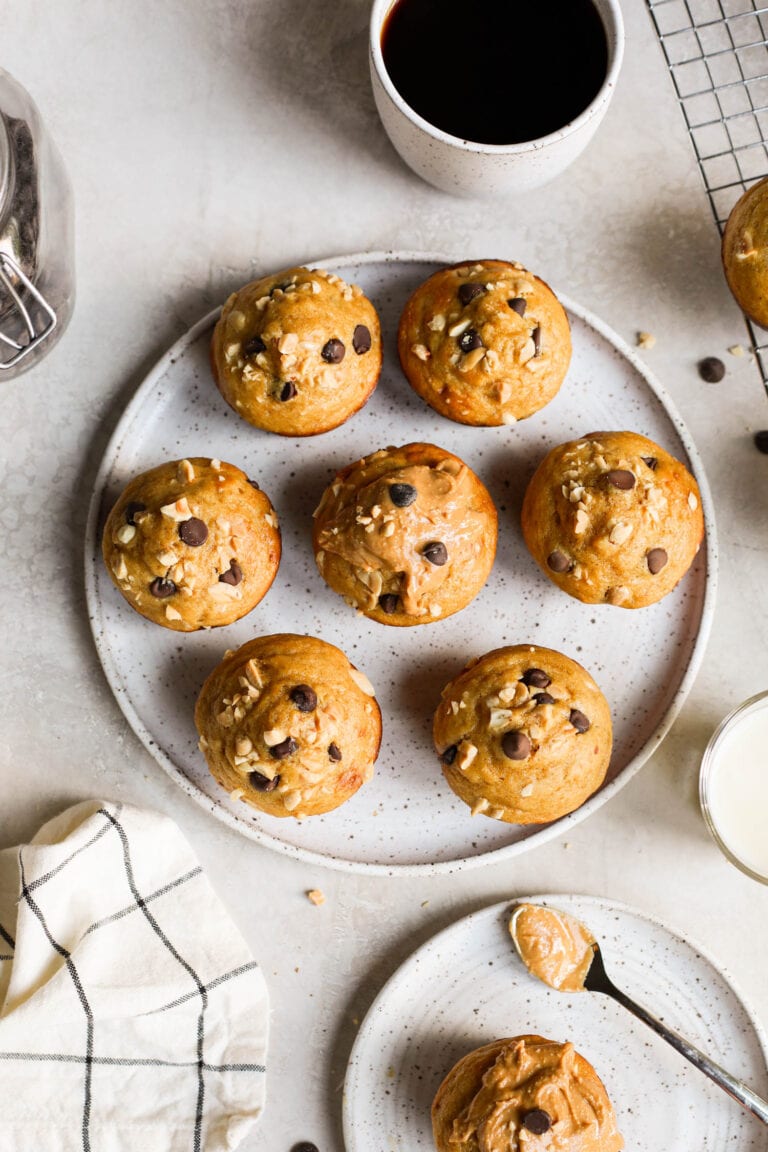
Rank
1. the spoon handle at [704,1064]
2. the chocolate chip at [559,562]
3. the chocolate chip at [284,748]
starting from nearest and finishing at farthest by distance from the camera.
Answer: the chocolate chip at [284,748] < the chocolate chip at [559,562] < the spoon handle at [704,1064]

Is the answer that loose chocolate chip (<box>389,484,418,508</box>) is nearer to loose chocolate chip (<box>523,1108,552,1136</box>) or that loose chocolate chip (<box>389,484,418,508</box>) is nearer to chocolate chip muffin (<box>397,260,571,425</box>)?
chocolate chip muffin (<box>397,260,571,425</box>)

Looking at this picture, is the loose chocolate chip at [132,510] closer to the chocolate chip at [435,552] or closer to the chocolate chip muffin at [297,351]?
the chocolate chip muffin at [297,351]

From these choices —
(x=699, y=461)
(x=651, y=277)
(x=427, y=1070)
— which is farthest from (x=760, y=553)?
(x=427, y=1070)

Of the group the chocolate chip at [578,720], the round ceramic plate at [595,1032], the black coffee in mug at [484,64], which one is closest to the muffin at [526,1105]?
the round ceramic plate at [595,1032]

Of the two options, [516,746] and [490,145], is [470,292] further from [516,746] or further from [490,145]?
[516,746]

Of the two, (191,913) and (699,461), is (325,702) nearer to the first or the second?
(191,913)

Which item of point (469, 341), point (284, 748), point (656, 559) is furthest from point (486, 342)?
point (284, 748)

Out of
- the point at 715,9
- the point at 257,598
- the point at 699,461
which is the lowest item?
the point at 699,461
